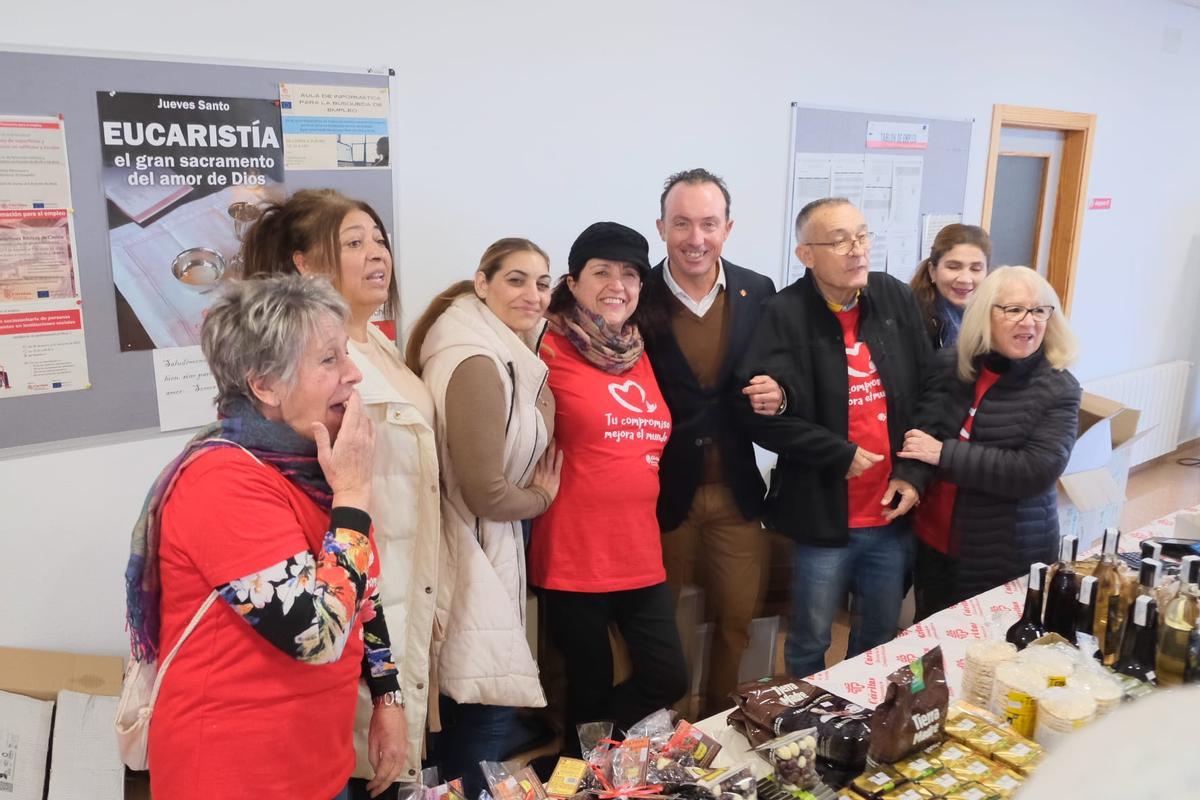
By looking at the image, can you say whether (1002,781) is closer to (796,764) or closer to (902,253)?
(796,764)

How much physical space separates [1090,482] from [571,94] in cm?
209

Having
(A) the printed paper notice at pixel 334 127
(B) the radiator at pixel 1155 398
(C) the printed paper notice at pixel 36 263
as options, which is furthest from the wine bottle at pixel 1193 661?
(B) the radiator at pixel 1155 398

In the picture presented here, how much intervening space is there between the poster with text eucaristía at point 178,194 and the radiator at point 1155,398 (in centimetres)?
481

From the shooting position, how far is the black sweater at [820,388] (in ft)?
7.29

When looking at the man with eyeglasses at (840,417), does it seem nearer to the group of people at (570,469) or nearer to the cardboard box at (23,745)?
the group of people at (570,469)

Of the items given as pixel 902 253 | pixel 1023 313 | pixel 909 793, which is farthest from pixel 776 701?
pixel 902 253

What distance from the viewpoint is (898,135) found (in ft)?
12.8

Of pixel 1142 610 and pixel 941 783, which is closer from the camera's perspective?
pixel 941 783

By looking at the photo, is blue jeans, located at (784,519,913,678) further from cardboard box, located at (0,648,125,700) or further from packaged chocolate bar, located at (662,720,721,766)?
cardboard box, located at (0,648,125,700)

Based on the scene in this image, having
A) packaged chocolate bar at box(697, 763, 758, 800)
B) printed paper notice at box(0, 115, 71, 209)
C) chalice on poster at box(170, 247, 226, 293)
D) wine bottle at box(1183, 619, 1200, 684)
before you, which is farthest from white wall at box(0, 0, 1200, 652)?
wine bottle at box(1183, 619, 1200, 684)

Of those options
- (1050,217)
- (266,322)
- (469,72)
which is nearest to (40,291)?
(266,322)

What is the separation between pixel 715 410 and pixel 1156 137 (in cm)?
468

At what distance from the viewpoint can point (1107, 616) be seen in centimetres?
174

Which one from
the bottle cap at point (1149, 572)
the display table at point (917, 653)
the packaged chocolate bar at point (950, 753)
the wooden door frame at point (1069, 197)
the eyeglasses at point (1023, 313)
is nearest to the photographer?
the packaged chocolate bar at point (950, 753)
